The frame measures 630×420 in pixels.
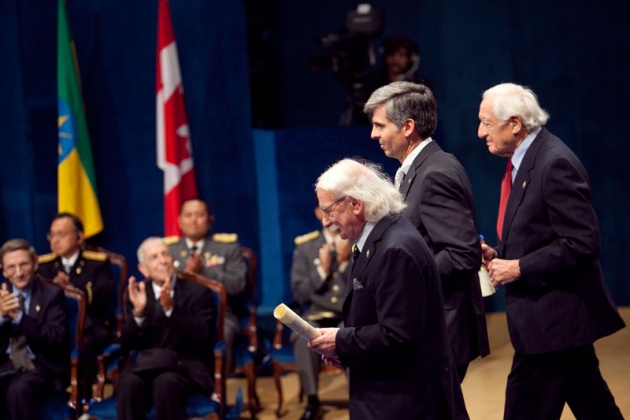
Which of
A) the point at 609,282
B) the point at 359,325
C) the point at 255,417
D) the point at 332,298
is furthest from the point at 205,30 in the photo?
the point at 359,325

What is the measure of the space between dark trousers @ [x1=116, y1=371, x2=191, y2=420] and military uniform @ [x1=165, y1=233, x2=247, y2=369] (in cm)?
128

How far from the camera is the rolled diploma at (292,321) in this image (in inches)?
108

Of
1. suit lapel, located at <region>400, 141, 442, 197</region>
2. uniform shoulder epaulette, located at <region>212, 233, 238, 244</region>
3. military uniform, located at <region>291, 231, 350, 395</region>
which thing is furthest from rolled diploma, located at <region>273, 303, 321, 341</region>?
uniform shoulder epaulette, located at <region>212, 233, 238, 244</region>

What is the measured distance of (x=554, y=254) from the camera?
129 inches

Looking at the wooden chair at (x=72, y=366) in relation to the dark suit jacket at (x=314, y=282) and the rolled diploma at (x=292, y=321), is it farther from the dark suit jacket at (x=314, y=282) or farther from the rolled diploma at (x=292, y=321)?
the rolled diploma at (x=292, y=321)

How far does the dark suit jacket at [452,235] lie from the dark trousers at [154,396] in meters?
1.88

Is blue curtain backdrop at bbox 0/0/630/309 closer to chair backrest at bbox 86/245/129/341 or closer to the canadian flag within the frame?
the canadian flag

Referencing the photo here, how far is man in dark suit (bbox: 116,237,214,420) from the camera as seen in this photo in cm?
473

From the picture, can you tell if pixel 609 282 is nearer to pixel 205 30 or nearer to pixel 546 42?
pixel 546 42

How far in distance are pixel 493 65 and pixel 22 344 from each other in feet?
13.9

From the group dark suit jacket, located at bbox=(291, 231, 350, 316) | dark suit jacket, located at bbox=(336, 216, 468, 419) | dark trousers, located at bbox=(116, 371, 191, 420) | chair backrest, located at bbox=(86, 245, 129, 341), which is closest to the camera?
dark suit jacket, located at bbox=(336, 216, 468, 419)

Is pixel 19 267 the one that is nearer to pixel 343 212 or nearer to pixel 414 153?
pixel 414 153

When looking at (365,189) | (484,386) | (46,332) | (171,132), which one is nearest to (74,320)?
(46,332)

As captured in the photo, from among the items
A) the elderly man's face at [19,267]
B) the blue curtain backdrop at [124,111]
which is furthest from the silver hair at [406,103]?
the blue curtain backdrop at [124,111]
